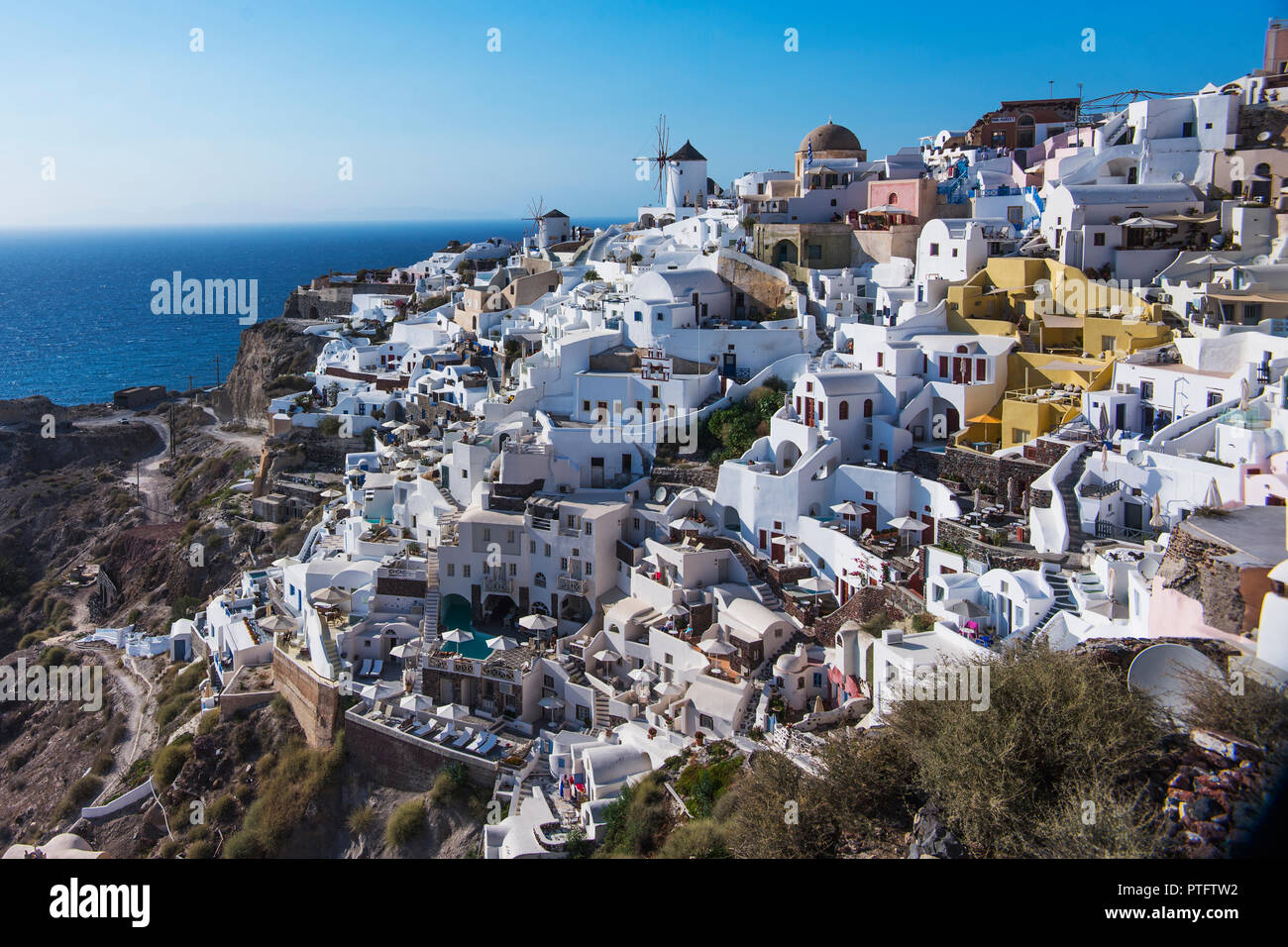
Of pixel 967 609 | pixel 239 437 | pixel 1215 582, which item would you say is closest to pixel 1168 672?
pixel 1215 582

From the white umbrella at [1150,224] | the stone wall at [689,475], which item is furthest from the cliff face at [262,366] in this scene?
the white umbrella at [1150,224]

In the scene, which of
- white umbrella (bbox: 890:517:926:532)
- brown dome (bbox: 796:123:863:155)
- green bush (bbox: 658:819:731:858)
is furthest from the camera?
brown dome (bbox: 796:123:863:155)

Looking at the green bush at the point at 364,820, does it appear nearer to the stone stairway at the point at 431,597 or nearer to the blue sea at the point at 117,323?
the stone stairway at the point at 431,597

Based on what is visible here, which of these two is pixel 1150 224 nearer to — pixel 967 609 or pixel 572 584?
pixel 967 609

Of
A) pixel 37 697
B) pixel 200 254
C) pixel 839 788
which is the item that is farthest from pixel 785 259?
pixel 200 254

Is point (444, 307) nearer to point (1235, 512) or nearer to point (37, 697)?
point (37, 697)

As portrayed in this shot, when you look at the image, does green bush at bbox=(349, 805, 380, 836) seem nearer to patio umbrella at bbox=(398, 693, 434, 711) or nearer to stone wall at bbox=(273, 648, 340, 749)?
stone wall at bbox=(273, 648, 340, 749)

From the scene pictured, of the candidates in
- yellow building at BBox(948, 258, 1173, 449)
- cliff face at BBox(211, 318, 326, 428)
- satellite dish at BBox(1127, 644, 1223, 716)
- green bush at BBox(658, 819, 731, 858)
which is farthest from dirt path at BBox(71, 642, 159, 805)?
satellite dish at BBox(1127, 644, 1223, 716)
